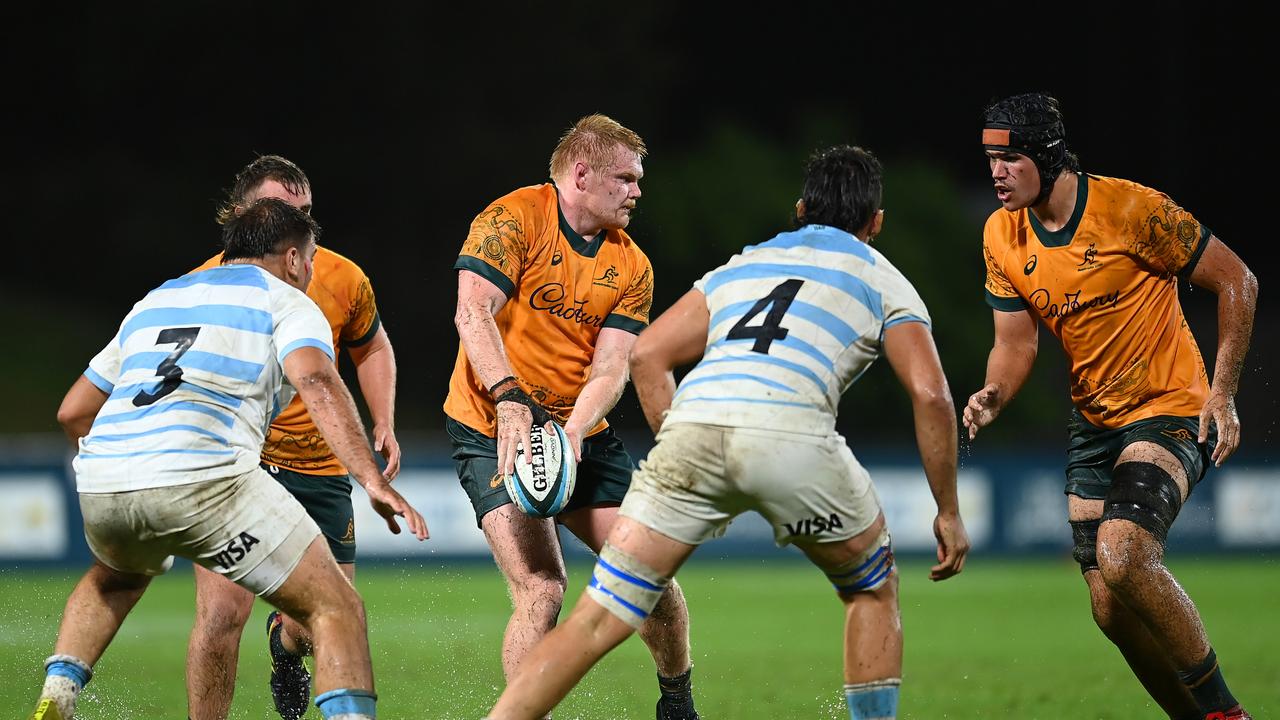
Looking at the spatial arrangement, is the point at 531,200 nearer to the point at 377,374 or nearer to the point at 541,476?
the point at 377,374

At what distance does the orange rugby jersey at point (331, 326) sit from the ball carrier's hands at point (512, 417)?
104 cm

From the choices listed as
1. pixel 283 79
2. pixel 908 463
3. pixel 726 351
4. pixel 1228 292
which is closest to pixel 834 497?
pixel 726 351

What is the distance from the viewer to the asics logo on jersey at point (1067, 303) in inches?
242

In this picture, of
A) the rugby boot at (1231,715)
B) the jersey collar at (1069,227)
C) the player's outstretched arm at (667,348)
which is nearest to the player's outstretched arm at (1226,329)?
the jersey collar at (1069,227)

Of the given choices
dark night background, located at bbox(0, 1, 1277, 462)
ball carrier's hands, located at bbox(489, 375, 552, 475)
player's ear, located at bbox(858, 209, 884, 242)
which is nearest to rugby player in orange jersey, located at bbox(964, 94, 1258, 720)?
player's ear, located at bbox(858, 209, 884, 242)

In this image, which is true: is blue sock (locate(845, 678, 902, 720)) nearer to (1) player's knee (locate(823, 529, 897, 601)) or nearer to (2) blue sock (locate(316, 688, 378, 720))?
(1) player's knee (locate(823, 529, 897, 601))

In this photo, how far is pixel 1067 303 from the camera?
6199 millimetres

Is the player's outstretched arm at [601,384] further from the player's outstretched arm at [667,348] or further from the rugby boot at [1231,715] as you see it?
the rugby boot at [1231,715]

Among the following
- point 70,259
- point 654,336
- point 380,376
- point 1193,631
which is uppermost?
point 654,336

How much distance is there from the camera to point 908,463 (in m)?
15.2

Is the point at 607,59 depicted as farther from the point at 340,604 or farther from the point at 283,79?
the point at 340,604

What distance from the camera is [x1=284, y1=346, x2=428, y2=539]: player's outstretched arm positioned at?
16.3 ft

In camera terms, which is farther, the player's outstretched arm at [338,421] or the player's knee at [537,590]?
the player's knee at [537,590]

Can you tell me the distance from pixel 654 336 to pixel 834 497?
86 centimetres
